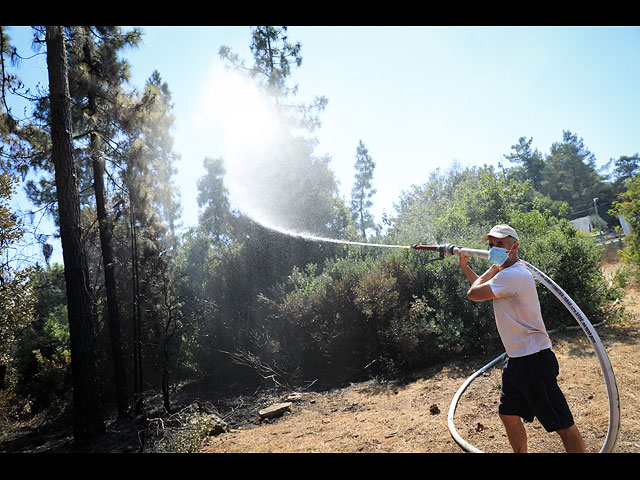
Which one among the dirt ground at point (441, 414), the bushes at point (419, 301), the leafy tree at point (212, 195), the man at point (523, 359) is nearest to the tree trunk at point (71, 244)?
the dirt ground at point (441, 414)

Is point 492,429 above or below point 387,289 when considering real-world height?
below

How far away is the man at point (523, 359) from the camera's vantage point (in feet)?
8.99

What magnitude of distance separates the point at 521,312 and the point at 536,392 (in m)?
0.60

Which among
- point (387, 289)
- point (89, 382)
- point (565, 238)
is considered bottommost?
point (89, 382)

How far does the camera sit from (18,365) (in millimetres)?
15625

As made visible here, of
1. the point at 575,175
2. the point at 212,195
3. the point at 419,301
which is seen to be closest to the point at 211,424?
the point at 419,301

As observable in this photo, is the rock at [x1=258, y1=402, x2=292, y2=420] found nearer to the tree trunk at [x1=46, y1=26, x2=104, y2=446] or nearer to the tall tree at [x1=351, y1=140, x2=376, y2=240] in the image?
the tree trunk at [x1=46, y1=26, x2=104, y2=446]

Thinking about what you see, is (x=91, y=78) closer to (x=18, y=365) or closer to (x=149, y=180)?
(x=149, y=180)

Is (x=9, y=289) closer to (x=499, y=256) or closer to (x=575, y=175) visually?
(x=499, y=256)

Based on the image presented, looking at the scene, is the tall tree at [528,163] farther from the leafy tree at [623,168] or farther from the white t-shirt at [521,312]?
the white t-shirt at [521,312]
